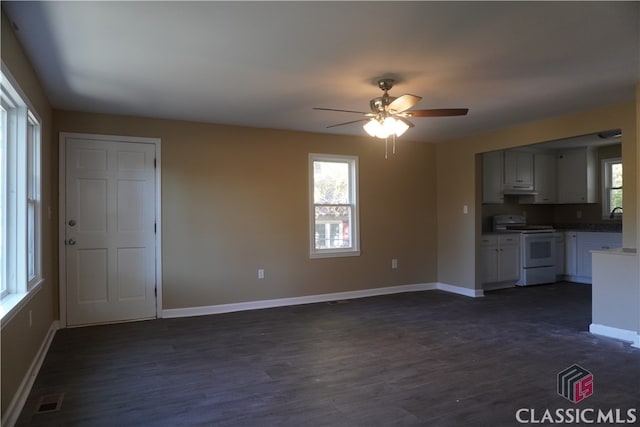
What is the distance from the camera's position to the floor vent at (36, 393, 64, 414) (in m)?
2.59

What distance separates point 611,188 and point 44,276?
8.32 m

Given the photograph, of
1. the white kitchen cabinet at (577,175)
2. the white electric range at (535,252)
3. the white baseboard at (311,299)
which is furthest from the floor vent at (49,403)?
the white kitchen cabinet at (577,175)

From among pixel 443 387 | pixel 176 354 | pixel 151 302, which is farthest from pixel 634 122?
pixel 151 302

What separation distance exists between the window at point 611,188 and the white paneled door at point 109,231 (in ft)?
23.8

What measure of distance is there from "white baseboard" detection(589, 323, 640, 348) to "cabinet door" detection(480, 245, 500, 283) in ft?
7.50

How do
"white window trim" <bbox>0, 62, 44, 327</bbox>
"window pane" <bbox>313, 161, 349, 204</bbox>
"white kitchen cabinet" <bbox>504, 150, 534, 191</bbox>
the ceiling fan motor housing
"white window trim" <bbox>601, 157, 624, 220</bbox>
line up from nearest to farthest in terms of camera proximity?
"white window trim" <bbox>0, 62, 44, 327</bbox>, the ceiling fan motor housing, "window pane" <bbox>313, 161, 349, 204</bbox>, "white kitchen cabinet" <bbox>504, 150, 534, 191</bbox>, "white window trim" <bbox>601, 157, 624, 220</bbox>

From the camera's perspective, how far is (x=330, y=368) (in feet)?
10.7

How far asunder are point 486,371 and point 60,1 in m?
3.64

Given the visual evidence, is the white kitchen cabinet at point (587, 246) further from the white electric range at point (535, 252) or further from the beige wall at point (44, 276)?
the beige wall at point (44, 276)

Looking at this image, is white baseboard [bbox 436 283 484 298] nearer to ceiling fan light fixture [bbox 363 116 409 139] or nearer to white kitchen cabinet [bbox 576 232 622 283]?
white kitchen cabinet [bbox 576 232 622 283]

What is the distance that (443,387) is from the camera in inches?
114

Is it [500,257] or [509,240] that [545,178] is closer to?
[509,240]

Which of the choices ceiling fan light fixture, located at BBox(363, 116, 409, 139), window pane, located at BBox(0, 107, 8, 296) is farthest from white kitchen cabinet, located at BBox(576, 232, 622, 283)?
window pane, located at BBox(0, 107, 8, 296)

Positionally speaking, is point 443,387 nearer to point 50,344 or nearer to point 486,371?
point 486,371
